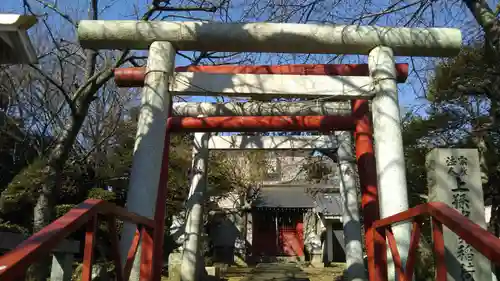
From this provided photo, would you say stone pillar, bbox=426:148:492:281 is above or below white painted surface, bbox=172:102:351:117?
below

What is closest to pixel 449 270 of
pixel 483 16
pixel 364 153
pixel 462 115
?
pixel 364 153

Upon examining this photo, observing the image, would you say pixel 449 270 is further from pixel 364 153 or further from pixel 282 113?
pixel 282 113

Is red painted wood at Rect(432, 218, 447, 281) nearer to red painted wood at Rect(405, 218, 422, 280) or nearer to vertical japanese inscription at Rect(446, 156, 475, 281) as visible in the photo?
red painted wood at Rect(405, 218, 422, 280)

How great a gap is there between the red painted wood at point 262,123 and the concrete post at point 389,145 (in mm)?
1660

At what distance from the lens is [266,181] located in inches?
949

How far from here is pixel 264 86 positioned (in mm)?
4586

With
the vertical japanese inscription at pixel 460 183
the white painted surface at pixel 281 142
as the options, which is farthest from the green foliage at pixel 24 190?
the vertical japanese inscription at pixel 460 183

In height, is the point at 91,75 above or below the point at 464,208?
above

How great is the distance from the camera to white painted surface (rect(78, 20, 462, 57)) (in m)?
4.63

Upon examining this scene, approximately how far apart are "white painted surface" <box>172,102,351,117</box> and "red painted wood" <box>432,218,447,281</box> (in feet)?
14.8

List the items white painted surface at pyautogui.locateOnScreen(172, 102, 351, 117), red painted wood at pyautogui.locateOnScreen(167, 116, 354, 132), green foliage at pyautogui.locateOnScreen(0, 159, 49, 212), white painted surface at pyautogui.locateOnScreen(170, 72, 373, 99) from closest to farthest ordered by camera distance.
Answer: white painted surface at pyautogui.locateOnScreen(170, 72, 373, 99) → red painted wood at pyautogui.locateOnScreen(167, 116, 354, 132) → white painted surface at pyautogui.locateOnScreen(172, 102, 351, 117) → green foliage at pyautogui.locateOnScreen(0, 159, 49, 212)

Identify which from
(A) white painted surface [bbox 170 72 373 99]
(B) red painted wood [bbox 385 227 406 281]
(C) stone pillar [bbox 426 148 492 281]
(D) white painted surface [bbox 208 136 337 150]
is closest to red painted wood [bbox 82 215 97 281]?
(B) red painted wood [bbox 385 227 406 281]

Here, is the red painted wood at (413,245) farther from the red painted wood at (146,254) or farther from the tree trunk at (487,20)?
the tree trunk at (487,20)

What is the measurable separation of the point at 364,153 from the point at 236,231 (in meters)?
16.4
